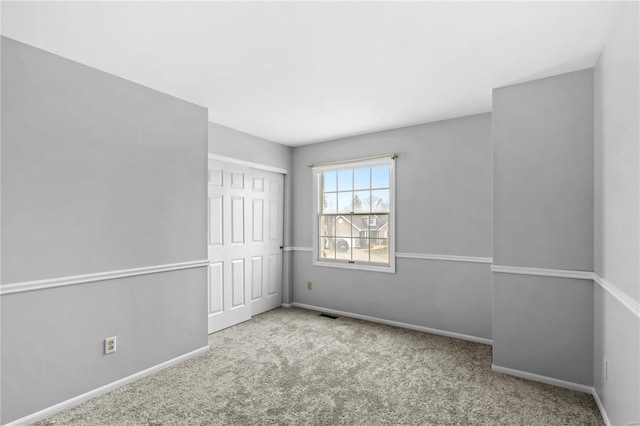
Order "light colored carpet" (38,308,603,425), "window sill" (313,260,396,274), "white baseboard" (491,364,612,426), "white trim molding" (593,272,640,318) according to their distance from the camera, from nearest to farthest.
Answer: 1. "white trim molding" (593,272,640,318)
2. "light colored carpet" (38,308,603,425)
3. "white baseboard" (491,364,612,426)
4. "window sill" (313,260,396,274)

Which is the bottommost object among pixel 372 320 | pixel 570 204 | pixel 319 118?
pixel 372 320

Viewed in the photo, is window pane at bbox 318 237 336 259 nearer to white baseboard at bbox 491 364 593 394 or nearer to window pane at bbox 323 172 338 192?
window pane at bbox 323 172 338 192

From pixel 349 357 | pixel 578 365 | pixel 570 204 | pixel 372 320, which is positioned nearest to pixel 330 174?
pixel 372 320

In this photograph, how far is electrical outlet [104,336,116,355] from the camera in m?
2.52

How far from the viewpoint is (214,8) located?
5.88ft

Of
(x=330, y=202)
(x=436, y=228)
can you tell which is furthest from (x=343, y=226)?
(x=436, y=228)

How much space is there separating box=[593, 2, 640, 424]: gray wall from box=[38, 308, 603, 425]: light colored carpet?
0.51m

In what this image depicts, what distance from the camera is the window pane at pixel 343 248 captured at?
15.2ft

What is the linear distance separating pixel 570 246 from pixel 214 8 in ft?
10.0

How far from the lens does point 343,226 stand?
185 inches

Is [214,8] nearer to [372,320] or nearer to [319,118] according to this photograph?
[319,118]

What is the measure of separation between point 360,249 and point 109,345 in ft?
9.96

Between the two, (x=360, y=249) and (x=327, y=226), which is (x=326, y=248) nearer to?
(x=327, y=226)

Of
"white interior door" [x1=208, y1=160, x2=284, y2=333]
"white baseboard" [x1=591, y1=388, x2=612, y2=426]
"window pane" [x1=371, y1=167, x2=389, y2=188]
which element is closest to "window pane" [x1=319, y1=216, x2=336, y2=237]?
"white interior door" [x1=208, y1=160, x2=284, y2=333]
